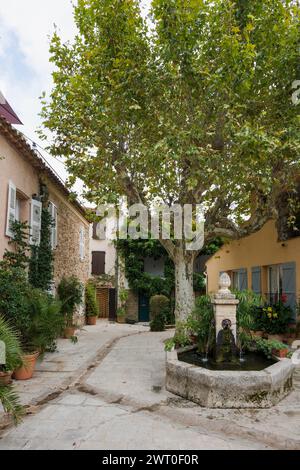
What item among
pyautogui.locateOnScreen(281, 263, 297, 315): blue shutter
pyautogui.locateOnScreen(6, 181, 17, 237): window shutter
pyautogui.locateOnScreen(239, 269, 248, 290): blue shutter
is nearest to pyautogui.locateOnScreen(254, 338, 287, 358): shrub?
pyautogui.locateOnScreen(281, 263, 297, 315): blue shutter

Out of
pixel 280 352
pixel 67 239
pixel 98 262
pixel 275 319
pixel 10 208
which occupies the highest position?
pixel 10 208

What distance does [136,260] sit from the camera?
21.1 m

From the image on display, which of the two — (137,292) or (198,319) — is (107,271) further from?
(198,319)

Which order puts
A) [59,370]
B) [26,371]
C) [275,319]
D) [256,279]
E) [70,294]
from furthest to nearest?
[70,294]
[256,279]
[275,319]
[59,370]
[26,371]

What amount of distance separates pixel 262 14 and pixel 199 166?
396cm

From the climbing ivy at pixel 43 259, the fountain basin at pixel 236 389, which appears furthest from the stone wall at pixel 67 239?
the fountain basin at pixel 236 389

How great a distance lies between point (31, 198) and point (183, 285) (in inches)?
201

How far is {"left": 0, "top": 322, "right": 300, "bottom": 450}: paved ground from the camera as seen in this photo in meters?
4.05

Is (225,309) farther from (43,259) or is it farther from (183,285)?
(43,259)

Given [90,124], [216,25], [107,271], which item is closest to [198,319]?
[90,124]

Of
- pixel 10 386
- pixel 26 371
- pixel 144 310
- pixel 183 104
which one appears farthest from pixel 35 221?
pixel 144 310

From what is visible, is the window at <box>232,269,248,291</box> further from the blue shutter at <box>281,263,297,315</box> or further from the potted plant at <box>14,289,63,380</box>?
the potted plant at <box>14,289,63,380</box>

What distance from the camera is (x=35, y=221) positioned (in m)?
11.0

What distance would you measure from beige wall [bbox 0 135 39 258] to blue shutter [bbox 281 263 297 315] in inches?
304
